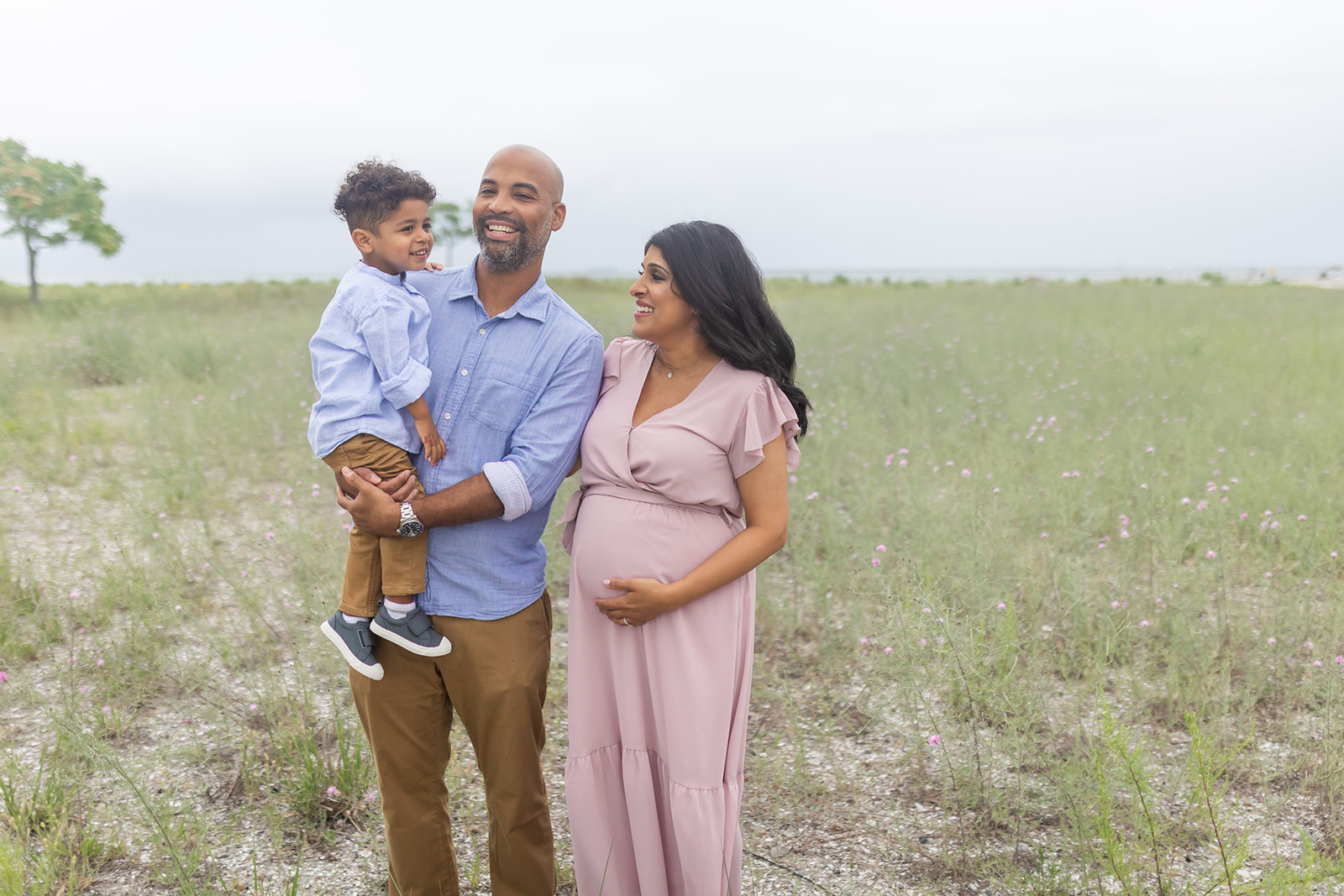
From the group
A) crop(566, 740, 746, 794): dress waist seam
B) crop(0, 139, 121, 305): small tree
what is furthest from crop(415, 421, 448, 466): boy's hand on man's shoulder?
crop(0, 139, 121, 305): small tree

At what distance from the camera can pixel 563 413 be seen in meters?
2.29

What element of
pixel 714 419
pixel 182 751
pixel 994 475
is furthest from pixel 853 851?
pixel 994 475

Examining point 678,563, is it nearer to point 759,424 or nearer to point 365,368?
point 759,424

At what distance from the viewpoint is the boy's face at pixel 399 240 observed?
2309mm

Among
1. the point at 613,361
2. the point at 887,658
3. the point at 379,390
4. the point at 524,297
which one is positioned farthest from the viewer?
the point at 887,658

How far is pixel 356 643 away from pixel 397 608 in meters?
0.17

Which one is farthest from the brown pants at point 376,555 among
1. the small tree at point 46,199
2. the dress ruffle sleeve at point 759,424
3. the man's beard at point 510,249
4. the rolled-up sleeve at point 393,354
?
the small tree at point 46,199

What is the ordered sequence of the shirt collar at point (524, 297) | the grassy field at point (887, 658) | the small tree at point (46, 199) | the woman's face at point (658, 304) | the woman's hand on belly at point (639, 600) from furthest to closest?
the small tree at point (46, 199) < the grassy field at point (887, 658) < the shirt collar at point (524, 297) < the woman's face at point (658, 304) < the woman's hand on belly at point (639, 600)

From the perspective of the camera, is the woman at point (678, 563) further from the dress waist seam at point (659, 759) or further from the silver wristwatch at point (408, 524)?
the silver wristwatch at point (408, 524)

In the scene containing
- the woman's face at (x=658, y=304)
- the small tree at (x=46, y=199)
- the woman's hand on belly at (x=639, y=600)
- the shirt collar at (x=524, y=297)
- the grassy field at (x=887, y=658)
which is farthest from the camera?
the small tree at (x=46, y=199)

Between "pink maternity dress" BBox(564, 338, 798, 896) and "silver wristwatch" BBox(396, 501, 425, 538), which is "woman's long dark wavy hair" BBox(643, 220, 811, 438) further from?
"silver wristwatch" BBox(396, 501, 425, 538)

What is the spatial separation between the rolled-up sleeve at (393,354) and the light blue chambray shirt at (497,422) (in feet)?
0.42

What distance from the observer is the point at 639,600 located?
2.11 metres

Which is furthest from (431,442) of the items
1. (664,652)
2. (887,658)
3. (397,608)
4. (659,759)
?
(887,658)
